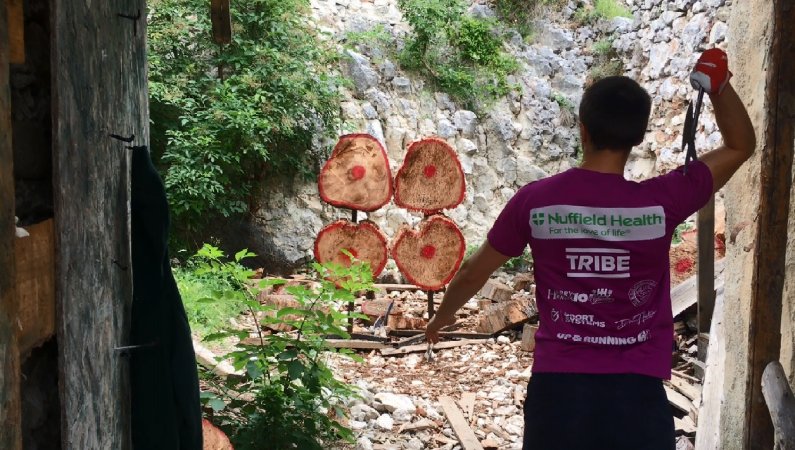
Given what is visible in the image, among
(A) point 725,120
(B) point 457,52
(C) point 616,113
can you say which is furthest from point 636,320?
(B) point 457,52

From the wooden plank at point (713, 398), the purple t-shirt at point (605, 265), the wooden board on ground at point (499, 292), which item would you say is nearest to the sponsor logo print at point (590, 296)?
the purple t-shirt at point (605, 265)

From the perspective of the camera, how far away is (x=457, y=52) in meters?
11.6

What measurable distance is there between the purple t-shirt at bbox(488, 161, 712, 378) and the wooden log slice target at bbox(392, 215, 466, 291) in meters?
5.36

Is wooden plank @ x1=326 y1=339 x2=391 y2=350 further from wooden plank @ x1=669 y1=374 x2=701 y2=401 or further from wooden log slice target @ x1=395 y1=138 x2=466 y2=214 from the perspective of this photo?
wooden plank @ x1=669 y1=374 x2=701 y2=401

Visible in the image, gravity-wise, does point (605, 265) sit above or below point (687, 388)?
above

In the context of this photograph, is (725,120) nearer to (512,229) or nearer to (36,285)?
(512,229)

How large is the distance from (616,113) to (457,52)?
32.4 feet

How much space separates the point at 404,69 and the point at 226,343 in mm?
5976

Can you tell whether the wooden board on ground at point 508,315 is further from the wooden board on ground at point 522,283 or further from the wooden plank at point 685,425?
the wooden plank at point 685,425

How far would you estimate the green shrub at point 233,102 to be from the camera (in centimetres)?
895

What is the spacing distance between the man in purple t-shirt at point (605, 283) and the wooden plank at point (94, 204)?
3.81 ft

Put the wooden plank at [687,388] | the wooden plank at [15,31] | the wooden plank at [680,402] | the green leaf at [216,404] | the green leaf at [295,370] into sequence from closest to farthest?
the wooden plank at [15,31], the green leaf at [216,404], the green leaf at [295,370], the wooden plank at [680,402], the wooden plank at [687,388]

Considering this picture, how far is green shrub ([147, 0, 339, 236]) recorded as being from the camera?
352 inches

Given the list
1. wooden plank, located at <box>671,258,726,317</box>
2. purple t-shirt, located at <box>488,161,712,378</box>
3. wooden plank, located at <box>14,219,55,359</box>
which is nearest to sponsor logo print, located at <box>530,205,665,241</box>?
purple t-shirt, located at <box>488,161,712,378</box>
